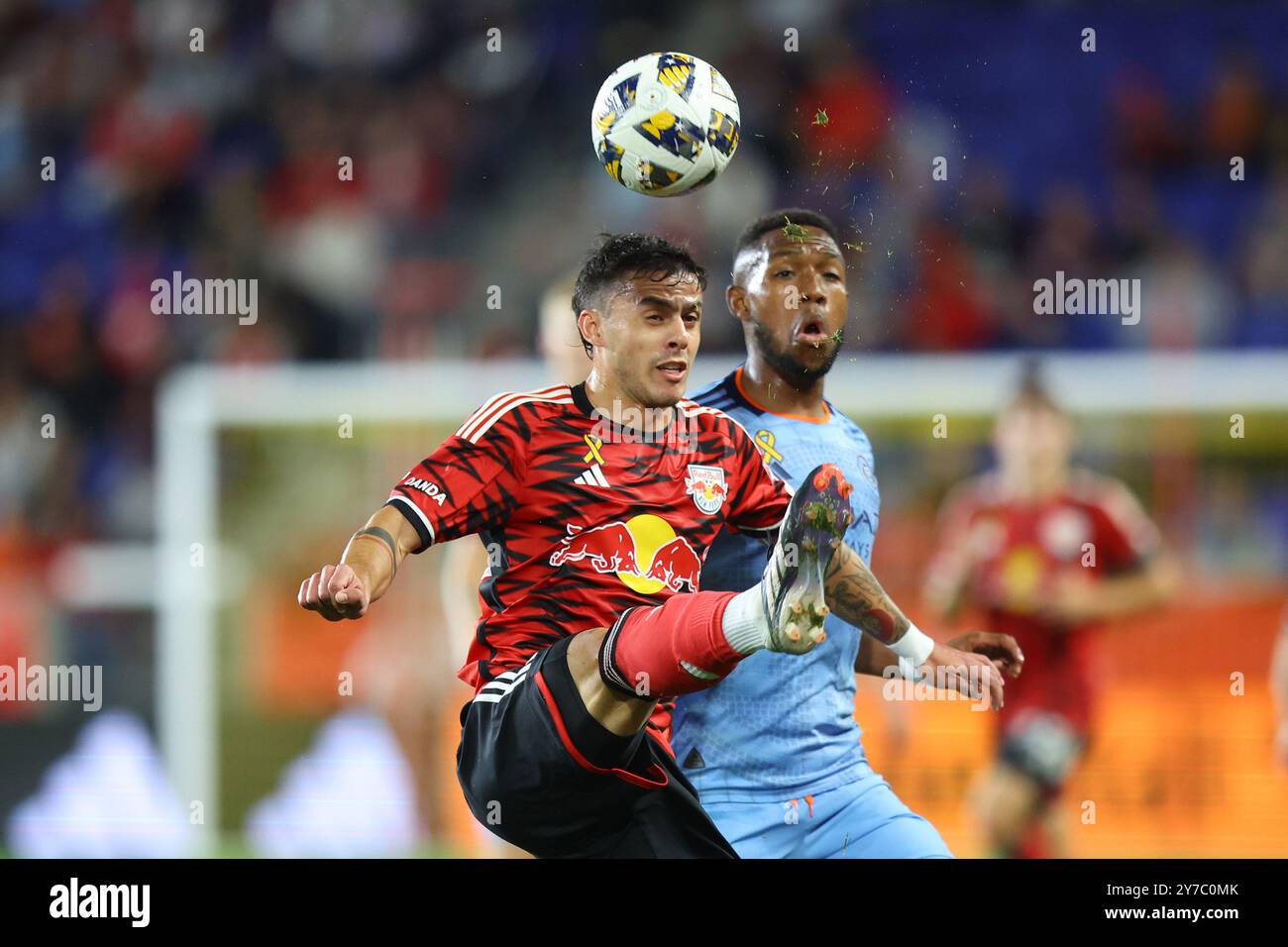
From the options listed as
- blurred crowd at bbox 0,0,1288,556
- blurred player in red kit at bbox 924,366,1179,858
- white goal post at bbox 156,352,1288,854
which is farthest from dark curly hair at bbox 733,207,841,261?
blurred crowd at bbox 0,0,1288,556

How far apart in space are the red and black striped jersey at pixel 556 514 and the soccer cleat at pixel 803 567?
581 millimetres

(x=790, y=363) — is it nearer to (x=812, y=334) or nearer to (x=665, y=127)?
(x=812, y=334)

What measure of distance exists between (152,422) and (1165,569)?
5.55 metres

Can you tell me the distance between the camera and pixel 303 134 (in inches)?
424

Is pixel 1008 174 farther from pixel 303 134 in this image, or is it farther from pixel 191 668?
pixel 191 668

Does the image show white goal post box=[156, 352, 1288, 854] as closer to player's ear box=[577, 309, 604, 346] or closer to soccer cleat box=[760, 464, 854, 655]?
player's ear box=[577, 309, 604, 346]

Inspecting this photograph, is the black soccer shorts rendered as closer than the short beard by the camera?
Yes

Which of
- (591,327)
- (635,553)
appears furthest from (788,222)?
(635,553)

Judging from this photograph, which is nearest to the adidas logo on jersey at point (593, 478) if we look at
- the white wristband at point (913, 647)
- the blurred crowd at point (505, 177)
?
the white wristband at point (913, 647)

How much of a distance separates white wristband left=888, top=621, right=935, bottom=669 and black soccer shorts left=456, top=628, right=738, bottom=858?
0.70 m

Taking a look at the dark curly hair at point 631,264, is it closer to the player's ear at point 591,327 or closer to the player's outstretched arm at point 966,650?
the player's ear at point 591,327

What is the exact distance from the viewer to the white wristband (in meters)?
4.31

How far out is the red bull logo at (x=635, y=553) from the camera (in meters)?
3.96
